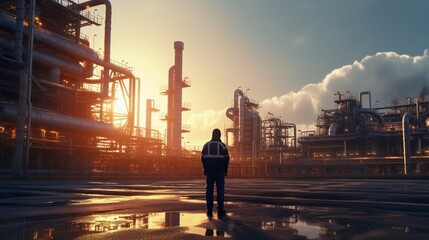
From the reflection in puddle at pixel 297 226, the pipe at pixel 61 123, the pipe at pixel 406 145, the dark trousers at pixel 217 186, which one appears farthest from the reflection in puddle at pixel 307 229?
the pipe at pixel 406 145

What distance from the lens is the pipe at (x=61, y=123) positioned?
2889cm

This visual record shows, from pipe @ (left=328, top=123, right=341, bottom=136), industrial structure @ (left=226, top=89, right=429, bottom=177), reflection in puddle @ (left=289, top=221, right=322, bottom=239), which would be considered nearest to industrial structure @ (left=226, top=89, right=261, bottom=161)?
industrial structure @ (left=226, top=89, right=429, bottom=177)

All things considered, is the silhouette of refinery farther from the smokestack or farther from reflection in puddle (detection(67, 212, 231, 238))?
reflection in puddle (detection(67, 212, 231, 238))

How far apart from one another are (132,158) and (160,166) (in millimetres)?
4514

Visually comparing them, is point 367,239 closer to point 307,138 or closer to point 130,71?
point 130,71

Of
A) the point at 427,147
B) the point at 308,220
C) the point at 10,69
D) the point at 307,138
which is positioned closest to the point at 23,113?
the point at 10,69

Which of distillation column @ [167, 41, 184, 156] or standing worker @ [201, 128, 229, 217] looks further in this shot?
distillation column @ [167, 41, 184, 156]

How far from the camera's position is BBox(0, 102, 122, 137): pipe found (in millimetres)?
28891

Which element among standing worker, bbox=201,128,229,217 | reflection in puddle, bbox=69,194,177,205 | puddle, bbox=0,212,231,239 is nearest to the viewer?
puddle, bbox=0,212,231,239

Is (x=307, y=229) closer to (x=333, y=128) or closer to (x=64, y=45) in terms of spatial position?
(x=64, y=45)

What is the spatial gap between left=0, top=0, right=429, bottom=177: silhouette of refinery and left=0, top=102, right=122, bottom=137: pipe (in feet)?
0.28

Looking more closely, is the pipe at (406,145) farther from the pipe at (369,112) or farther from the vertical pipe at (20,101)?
the vertical pipe at (20,101)

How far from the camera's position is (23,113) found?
27875mm

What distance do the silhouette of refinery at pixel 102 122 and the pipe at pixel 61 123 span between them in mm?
84
